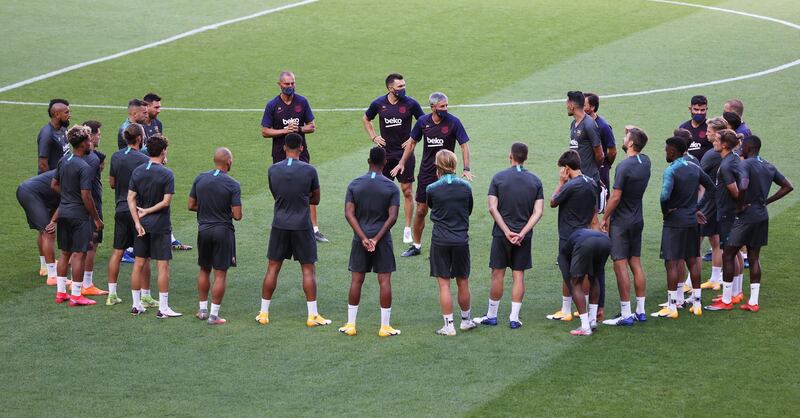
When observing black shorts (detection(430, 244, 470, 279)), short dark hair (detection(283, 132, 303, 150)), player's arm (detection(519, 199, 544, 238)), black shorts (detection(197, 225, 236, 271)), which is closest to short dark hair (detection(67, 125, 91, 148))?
black shorts (detection(197, 225, 236, 271))

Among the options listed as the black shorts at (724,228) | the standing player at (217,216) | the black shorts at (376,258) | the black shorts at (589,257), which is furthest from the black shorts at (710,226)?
the standing player at (217,216)

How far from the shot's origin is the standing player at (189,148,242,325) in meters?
13.1

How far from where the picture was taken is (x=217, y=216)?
1321 centimetres

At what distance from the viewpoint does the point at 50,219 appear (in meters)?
15.0

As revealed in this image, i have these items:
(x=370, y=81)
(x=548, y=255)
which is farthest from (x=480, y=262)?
(x=370, y=81)

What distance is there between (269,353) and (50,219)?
4.35 m

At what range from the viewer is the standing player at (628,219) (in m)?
13.3

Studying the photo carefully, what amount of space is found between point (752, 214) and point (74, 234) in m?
8.29

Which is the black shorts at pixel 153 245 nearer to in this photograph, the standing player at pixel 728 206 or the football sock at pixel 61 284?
the football sock at pixel 61 284

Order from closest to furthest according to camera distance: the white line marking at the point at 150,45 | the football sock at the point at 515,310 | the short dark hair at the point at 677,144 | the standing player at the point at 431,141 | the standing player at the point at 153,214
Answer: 1. the football sock at the point at 515,310
2. the short dark hair at the point at 677,144
3. the standing player at the point at 153,214
4. the standing player at the point at 431,141
5. the white line marking at the point at 150,45

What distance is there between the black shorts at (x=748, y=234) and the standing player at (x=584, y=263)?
191cm

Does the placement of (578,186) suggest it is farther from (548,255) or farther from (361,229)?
(548,255)

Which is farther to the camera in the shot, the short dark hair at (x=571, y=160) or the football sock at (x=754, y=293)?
the football sock at (x=754, y=293)

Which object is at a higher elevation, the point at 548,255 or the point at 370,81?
the point at 370,81
